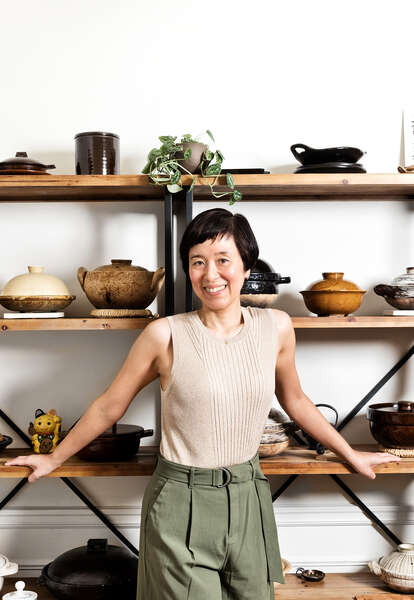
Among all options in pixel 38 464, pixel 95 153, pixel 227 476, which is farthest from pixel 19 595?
pixel 95 153

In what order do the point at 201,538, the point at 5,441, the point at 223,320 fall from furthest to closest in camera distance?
the point at 5,441 < the point at 223,320 < the point at 201,538

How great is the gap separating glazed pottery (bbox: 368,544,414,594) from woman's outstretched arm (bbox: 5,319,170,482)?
105 centimetres

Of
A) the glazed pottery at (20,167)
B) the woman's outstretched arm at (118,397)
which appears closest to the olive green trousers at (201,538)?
the woman's outstretched arm at (118,397)

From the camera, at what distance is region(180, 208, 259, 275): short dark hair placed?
164cm

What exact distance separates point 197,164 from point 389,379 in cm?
105

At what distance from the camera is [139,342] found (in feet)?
5.51

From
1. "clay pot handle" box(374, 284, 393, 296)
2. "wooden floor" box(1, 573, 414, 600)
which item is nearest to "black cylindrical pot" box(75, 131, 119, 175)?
"clay pot handle" box(374, 284, 393, 296)

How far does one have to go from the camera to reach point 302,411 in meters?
1.83

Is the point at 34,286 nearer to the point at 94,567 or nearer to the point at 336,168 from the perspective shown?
the point at 94,567

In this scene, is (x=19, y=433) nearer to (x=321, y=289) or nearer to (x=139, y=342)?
(x=139, y=342)

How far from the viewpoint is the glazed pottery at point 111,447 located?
6.33ft

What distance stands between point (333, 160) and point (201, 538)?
1182mm

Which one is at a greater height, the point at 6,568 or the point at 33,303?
the point at 33,303

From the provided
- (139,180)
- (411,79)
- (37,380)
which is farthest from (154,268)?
(411,79)
